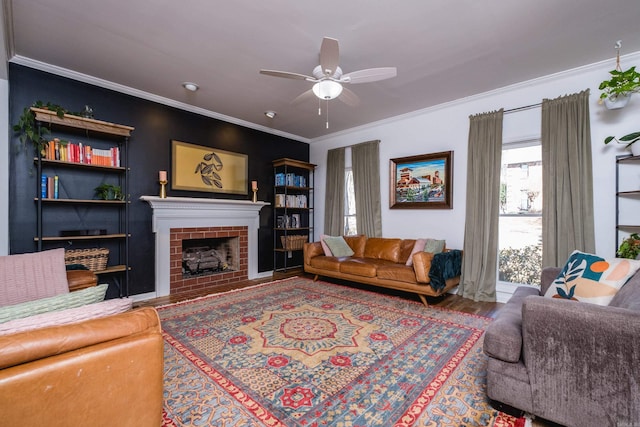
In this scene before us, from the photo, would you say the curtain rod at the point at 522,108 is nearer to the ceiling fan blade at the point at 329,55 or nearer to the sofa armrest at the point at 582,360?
the ceiling fan blade at the point at 329,55

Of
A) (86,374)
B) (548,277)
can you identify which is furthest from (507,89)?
(86,374)

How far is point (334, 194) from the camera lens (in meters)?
5.63

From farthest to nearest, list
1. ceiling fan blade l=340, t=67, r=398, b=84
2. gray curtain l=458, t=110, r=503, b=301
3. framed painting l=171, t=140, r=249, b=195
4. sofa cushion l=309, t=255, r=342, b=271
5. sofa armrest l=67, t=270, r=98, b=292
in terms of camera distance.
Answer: sofa cushion l=309, t=255, r=342, b=271 < framed painting l=171, t=140, r=249, b=195 < gray curtain l=458, t=110, r=503, b=301 < ceiling fan blade l=340, t=67, r=398, b=84 < sofa armrest l=67, t=270, r=98, b=292

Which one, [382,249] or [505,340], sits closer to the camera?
[505,340]

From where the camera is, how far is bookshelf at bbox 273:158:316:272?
542 cm

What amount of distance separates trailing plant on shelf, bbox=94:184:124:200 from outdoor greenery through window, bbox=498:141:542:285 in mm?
4998

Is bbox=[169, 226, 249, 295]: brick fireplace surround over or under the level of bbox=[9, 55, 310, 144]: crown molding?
under

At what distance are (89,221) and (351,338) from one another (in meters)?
3.35

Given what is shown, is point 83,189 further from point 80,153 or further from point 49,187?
point 80,153

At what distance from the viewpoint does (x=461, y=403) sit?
1677 millimetres

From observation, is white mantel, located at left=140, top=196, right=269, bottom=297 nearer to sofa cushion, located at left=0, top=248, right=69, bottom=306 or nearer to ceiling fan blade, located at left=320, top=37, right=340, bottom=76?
sofa cushion, located at left=0, top=248, right=69, bottom=306

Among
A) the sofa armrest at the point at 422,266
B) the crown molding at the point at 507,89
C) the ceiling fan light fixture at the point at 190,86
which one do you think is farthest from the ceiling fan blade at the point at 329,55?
the crown molding at the point at 507,89

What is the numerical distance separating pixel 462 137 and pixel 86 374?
4558 mm

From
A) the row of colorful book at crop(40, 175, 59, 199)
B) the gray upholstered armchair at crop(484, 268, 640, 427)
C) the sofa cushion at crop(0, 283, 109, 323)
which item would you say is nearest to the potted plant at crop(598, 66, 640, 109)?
the gray upholstered armchair at crop(484, 268, 640, 427)
